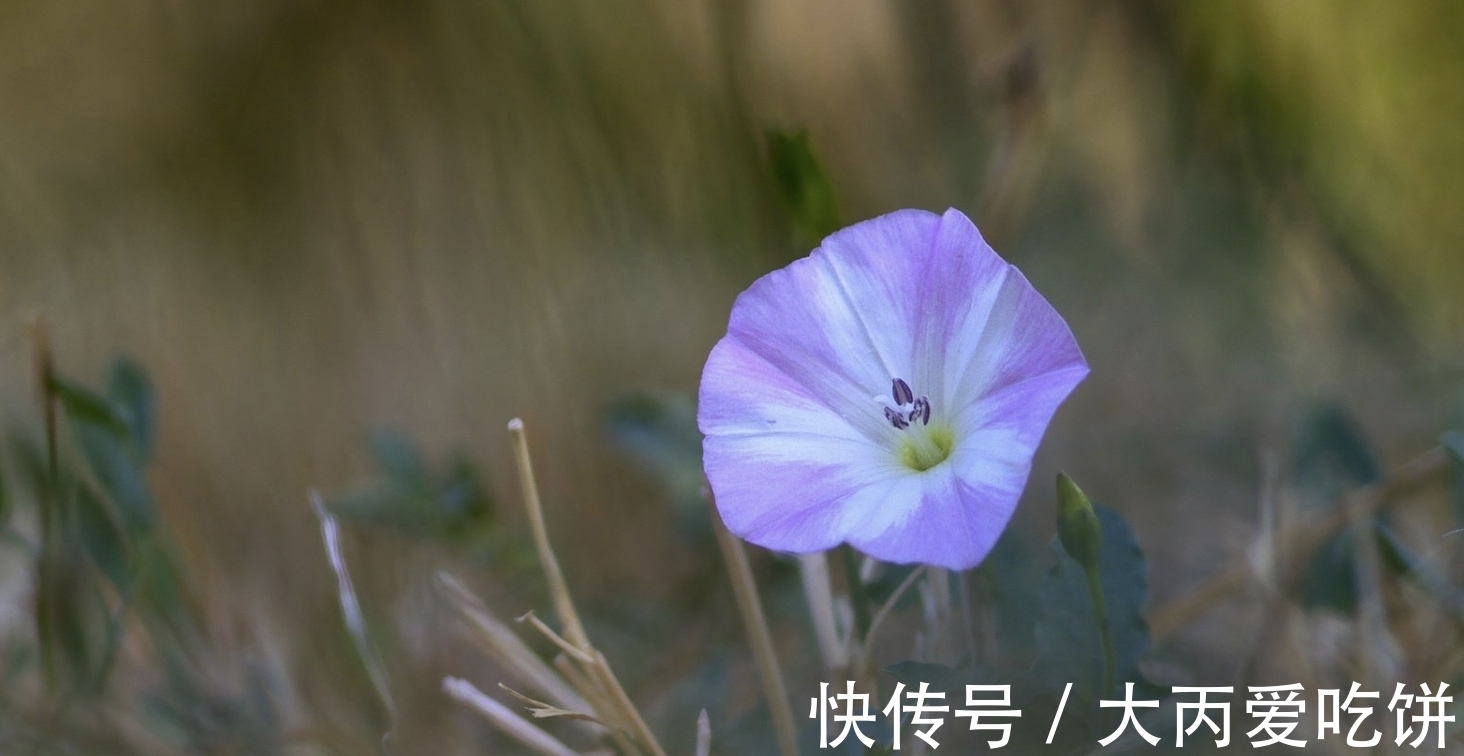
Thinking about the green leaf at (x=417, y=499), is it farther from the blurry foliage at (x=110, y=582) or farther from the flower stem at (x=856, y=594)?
the flower stem at (x=856, y=594)

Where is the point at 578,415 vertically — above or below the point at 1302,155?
below

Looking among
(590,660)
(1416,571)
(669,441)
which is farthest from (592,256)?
(1416,571)

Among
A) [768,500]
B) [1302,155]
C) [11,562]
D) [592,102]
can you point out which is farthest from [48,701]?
[1302,155]

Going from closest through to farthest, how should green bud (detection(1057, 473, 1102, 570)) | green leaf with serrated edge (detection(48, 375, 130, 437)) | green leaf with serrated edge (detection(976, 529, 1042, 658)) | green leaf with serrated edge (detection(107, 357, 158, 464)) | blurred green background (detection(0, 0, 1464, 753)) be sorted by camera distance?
green bud (detection(1057, 473, 1102, 570)) → green leaf with serrated edge (detection(976, 529, 1042, 658)) → green leaf with serrated edge (detection(48, 375, 130, 437)) → green leaf with serrated edge (detection(107, 357, 158, 464)) → blurred green background (detection(0, 0, 1464, 753))

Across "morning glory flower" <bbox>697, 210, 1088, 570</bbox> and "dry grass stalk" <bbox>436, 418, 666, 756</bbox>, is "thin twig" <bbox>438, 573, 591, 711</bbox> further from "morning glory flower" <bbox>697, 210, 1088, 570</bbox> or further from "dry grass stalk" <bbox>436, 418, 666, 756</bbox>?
"morning glory flower" <bbox>697, 210, 1088, 570</bbox>

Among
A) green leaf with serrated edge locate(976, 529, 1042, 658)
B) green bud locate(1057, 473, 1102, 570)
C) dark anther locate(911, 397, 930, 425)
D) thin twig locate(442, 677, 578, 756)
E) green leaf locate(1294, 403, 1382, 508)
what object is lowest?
thin twig locate(442, 677, 578, 756)

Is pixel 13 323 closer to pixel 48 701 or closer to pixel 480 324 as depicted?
pixel 480 324

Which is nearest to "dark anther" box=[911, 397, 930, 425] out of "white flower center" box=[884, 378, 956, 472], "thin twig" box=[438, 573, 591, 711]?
"white flower center" box=[884, 378, 956, 472]

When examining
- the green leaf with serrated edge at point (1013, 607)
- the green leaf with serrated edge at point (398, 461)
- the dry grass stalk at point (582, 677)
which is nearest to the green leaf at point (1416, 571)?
the green leaf with serrated edge at point (1013, 607)
